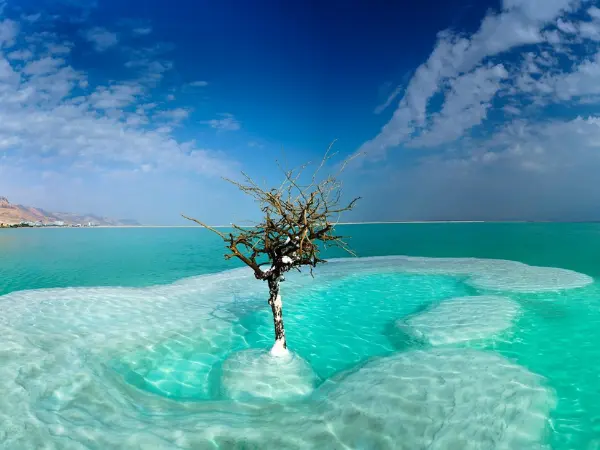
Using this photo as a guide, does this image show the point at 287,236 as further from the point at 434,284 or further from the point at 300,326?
the point at 434,284

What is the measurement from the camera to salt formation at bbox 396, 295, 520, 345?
11305mm

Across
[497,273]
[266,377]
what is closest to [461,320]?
[266,377]

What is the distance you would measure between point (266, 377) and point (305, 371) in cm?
114

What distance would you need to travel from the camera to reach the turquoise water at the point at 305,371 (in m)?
6.02

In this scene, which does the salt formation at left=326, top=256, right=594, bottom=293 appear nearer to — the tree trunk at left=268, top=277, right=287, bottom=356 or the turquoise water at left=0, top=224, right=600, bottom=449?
the turquoise water at left=0, top=224, right=600, bottom=449

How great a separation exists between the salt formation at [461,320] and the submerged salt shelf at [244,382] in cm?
13

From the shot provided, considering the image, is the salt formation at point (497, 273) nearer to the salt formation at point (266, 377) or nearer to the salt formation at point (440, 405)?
the salt formation at point (440, 405)

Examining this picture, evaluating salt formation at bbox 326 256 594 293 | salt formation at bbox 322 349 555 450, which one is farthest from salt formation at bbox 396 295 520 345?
salt formation at bbox 326 256 594 293

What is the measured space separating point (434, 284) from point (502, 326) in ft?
29.1

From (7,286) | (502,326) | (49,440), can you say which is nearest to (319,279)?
(502,326)

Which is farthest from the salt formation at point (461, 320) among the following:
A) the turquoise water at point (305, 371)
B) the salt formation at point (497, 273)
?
the salt formation at point (497, 273)

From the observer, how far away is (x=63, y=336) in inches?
426

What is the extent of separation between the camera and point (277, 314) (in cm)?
953

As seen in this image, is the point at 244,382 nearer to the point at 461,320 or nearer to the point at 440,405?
the point at 440,405
